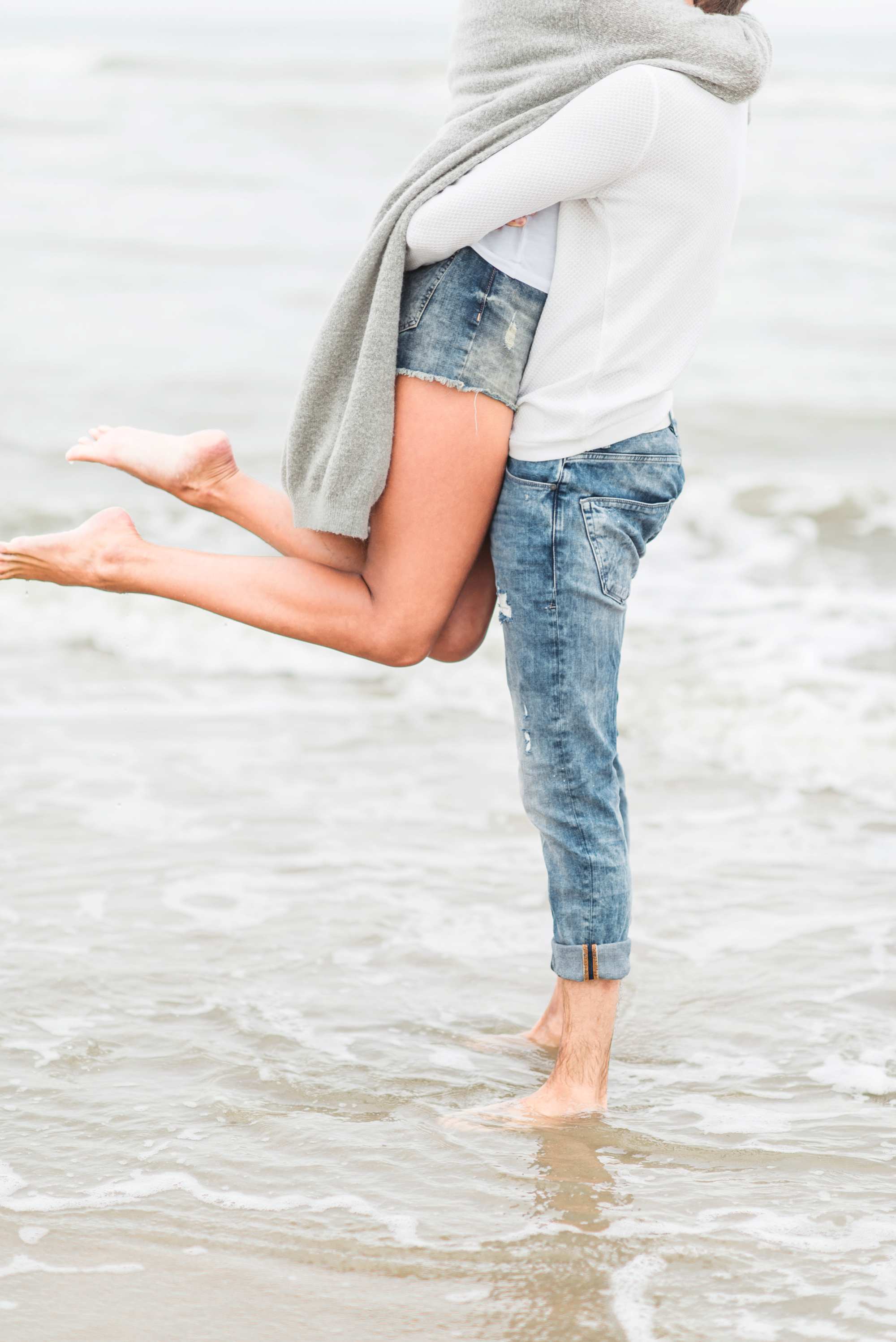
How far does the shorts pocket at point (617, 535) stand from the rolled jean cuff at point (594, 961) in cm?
66

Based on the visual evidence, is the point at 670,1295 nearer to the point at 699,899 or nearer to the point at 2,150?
the point at 699,899

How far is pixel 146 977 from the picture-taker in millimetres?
3316

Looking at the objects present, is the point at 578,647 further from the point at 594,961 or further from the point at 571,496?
the point at 594,961

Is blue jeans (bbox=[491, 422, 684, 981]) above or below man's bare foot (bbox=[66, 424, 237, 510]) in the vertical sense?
below

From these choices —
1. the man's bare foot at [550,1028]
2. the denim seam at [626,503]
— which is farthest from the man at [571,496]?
the man's bare foot at [550,1028]

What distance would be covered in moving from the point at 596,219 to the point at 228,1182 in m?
1.75

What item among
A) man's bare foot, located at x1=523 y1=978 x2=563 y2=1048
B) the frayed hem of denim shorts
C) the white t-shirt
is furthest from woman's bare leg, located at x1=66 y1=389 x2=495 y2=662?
man's bare foot, located at x1=523 y1=978 x2=563 y2=1048

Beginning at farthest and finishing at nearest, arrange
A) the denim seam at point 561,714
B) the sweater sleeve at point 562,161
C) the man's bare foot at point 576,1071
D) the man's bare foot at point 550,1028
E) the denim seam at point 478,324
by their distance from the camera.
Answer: the man's bare foot at point 550,1028, the man's bare foot at point 576,1071, the denim seam at point 561,714, the denim seam at point 478,324, the sweater sleeve at point 562,161

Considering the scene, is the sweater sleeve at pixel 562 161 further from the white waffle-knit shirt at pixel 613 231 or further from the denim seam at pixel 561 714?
the denim seam at pixel 561 714

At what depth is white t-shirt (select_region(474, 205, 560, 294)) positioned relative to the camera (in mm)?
2336

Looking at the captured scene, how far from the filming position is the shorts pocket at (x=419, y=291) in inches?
92.5

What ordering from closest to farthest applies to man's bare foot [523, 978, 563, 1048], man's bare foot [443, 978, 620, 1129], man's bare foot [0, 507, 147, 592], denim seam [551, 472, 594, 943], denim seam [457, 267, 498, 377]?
denim seam [457, 267, 498, 377] < denim seam [551, 472, 594, 943] < man's bare foot [0, 507, 147, 592] < man's bare foot [443, 978, 620, 1129] < man's bare foot [523, 978, 563, 1048]

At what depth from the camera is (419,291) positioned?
2365 millimetres

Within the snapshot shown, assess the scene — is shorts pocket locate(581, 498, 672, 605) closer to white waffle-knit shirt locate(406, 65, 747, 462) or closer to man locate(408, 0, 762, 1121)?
man locate(408, 0, 762, 1121)
